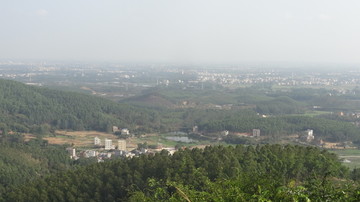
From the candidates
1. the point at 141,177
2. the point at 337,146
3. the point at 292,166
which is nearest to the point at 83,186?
the point at 141,177

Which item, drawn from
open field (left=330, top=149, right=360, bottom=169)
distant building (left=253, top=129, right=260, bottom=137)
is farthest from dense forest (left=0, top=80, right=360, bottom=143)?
open field (left=330, top=149, right=360, bottom=169)

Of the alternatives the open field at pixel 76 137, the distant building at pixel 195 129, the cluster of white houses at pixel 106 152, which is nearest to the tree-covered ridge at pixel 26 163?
the cluster of white houses at pixel 106 152

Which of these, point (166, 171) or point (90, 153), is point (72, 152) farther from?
point (166, 171)

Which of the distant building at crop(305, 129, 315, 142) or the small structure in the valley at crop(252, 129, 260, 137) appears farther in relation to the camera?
the small structure in the valley at crop(252, 129, 260, 137)

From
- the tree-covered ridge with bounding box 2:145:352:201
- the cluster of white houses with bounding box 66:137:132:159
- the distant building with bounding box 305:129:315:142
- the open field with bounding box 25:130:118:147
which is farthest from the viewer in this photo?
the distant building with bounding box 305:129:315:142

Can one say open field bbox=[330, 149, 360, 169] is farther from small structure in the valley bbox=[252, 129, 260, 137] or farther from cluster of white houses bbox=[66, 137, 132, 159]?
cluster of white houses bbox=[66, 137, 132, 159]

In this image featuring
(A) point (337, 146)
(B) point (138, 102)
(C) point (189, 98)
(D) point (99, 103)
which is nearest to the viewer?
(A) point (337, 146)

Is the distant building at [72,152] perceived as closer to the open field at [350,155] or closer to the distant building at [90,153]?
the distant building at [90,153]

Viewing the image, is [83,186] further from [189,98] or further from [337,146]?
[189,98]
